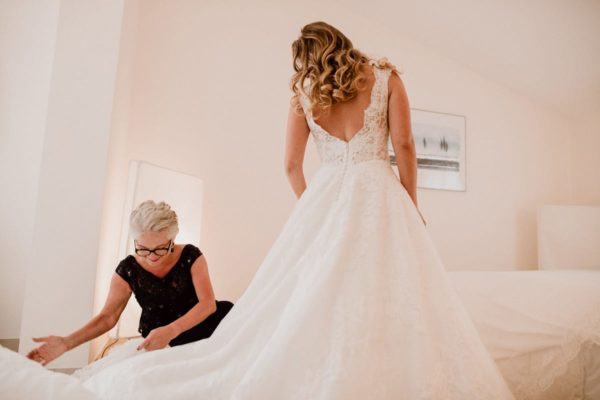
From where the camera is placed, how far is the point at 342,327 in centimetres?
103

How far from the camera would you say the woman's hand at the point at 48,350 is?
1330 mm

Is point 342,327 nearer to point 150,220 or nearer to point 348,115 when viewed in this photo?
point 348,115

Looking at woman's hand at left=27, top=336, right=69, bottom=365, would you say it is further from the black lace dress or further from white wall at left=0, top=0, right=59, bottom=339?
white wall at left=0, top=0, right=59, bottom=339

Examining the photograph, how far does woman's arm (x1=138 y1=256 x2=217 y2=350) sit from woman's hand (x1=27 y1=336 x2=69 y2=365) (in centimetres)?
30

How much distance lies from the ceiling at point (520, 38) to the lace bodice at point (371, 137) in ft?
8.34

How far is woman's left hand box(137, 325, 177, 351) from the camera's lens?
1.32m

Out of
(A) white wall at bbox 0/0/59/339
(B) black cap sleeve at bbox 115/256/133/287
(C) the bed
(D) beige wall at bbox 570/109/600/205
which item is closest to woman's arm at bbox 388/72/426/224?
(C) the bed

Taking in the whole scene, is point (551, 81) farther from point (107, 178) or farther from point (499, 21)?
point (107, 178)

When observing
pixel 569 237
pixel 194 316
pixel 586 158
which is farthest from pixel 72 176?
pixel 586 158

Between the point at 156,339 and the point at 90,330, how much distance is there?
1.28 ft

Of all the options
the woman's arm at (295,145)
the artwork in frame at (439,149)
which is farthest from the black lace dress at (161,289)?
the artwork in frame at (439,149)

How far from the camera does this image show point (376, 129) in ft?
4.64

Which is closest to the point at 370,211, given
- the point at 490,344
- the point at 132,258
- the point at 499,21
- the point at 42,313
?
the point at 490,344

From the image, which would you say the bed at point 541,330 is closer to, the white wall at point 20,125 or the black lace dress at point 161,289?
the black lace dress at point 161,289
